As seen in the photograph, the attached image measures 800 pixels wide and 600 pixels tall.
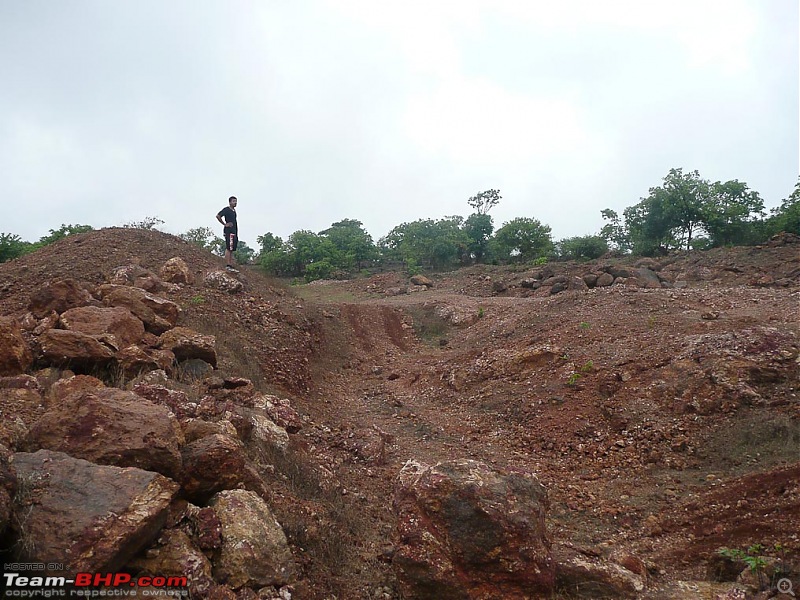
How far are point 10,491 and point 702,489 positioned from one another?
19.6ft

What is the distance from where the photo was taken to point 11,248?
17547 millimetres

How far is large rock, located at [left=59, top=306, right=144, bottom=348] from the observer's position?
5.65 meters

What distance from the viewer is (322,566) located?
3.42 meters

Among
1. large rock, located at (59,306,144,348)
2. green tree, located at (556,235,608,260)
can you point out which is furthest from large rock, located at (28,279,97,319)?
green tree, located at (556,235,608,260)

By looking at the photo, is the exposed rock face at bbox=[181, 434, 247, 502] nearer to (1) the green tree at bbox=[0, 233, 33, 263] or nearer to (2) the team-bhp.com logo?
(2) the team-bhp.com logo

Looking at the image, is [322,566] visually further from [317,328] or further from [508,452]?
[317,328]

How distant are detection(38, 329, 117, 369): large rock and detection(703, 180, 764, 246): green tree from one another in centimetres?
2721

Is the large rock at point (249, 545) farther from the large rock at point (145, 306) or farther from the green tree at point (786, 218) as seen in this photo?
the green tree at point (786, 218)

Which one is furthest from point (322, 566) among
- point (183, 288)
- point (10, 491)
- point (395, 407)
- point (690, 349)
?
point (183, 288)

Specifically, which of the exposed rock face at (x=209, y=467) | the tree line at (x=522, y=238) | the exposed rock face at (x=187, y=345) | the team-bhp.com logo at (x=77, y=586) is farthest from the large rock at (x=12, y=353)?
the tree line at (x=522, y=238)

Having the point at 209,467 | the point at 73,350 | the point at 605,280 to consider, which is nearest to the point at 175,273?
the point at 73,350

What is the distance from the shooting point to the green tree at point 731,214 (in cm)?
2447

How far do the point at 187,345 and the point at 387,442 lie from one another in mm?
3032

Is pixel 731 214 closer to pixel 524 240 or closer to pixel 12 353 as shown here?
pixel 524 240
